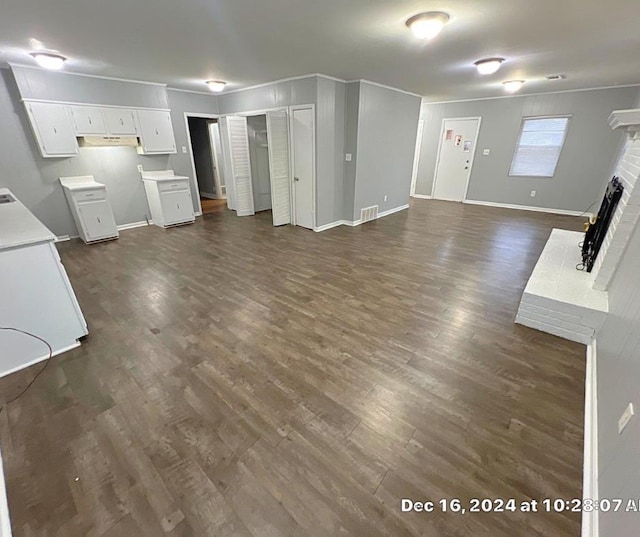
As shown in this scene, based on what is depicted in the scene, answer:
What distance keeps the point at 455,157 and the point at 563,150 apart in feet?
7.35

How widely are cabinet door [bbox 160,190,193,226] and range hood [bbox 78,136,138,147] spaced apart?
41.6 inches

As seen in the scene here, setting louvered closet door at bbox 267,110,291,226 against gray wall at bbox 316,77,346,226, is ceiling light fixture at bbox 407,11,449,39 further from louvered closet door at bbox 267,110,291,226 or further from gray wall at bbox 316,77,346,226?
louvered closet door at bbox 267,110,291,226

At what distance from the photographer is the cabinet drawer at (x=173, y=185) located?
537 cm

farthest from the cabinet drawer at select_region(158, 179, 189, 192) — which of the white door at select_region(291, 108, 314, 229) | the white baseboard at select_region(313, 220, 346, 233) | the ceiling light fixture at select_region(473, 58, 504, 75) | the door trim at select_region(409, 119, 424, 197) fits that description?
the door trim at select_region(409, 119, 424, 197)

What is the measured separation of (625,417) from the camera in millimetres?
1219

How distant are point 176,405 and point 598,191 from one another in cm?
840

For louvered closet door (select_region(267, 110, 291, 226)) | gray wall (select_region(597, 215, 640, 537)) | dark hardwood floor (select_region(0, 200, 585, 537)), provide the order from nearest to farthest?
gray wall (select_region(597, 215, 640, 537)) → dark hardwood floor (select_region(0, 200, 585, 537)) → louvered closet door (select_region(267, 110, 291, 226))

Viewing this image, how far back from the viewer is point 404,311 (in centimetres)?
292

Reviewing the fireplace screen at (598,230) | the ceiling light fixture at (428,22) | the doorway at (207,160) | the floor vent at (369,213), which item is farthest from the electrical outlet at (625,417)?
the doorway at (207,160)

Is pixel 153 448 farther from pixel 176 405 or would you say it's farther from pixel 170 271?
pixel 170 271

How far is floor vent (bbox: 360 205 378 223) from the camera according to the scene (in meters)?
5.89

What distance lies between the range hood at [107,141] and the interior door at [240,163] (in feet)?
5.80

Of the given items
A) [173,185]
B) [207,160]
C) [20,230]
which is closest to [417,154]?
[207,160]

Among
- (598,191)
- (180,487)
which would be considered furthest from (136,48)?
(598,191)
